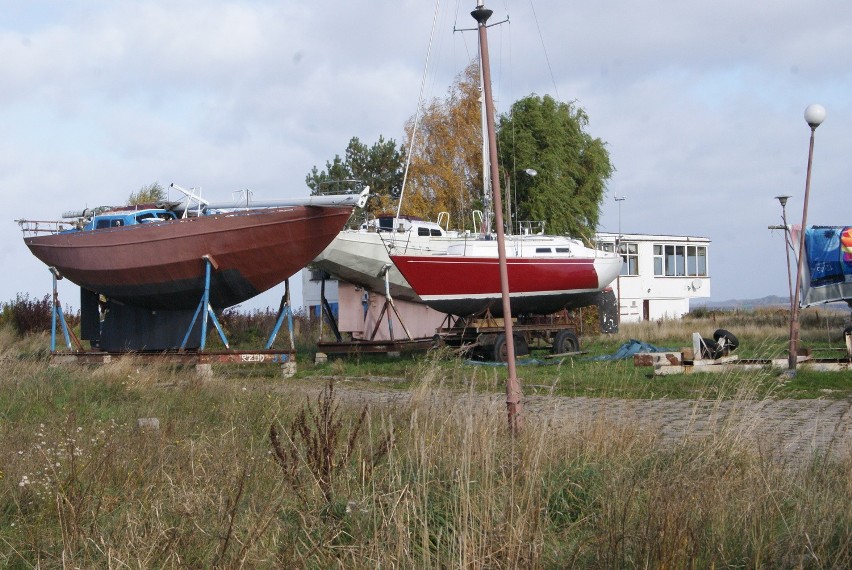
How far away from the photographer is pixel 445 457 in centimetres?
573

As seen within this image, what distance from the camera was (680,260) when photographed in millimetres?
48188

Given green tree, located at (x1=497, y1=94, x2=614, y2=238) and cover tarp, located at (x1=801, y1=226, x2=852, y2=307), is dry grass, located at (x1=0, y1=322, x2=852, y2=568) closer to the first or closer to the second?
cover tarp, located at (x1=801, y1=226, x2=852, y2=307)

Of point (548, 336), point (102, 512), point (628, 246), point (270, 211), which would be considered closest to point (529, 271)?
point (548, 336)

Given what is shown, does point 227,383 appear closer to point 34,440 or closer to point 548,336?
point 34,440

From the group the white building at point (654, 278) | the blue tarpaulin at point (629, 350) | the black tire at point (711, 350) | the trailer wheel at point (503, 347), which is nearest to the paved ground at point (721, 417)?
the black tire at point (711, 350)

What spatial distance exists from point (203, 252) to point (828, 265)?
16341 mm

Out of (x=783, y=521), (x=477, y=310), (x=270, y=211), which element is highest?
(x=270, y=211)

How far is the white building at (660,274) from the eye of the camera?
45.1 metres

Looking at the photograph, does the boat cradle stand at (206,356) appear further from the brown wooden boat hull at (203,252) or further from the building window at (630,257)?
the building window at (630,257)

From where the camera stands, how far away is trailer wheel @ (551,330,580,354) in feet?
67.8

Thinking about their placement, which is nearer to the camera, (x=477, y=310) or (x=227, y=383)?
(x=227, y=383)

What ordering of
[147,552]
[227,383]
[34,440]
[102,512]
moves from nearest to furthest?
1. [147,552]
2. [102,512]
3. [34,440]
4. [227,383]

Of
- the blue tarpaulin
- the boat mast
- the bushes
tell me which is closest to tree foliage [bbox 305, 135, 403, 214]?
the bushes

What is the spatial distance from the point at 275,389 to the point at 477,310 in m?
10.6
